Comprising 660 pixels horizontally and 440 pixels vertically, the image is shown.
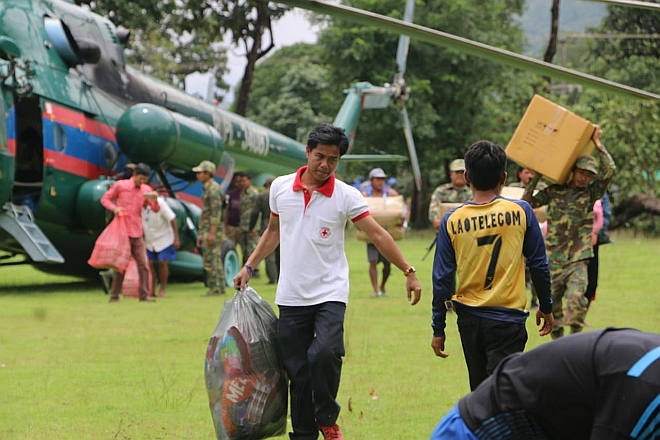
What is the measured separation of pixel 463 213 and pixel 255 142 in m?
14.7

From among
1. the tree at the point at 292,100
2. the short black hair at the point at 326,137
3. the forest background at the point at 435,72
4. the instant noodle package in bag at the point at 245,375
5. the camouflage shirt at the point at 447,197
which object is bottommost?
the tree at the point at 292,100

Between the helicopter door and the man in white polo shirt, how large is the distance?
9.05 m

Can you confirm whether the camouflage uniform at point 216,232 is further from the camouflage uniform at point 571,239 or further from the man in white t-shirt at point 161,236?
the camouflage uniform at point 571,239

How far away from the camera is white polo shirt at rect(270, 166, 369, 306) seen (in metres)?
5.02

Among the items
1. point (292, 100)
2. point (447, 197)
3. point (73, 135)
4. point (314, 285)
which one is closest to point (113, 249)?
point (73, 135)

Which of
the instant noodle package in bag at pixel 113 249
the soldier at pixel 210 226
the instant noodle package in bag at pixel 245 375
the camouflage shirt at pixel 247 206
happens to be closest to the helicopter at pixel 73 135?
the camouflage shirt at pixel 247 206

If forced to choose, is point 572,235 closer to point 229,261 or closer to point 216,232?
point 216,232

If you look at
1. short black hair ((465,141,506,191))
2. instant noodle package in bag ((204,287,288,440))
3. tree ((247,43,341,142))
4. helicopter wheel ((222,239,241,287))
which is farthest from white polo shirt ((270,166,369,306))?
tree ((247,43,341,142))

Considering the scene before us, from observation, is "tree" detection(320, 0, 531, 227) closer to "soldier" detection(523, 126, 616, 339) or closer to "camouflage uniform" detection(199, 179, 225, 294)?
"camouflage uniform" detection(199, 179, 225, 294)

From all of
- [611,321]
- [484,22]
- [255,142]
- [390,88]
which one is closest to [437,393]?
[611,321]

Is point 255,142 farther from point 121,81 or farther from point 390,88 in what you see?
point 390,88

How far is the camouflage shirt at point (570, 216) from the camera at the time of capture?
309 inches

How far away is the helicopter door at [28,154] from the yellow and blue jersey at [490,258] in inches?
383

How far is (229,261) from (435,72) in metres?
25.1
